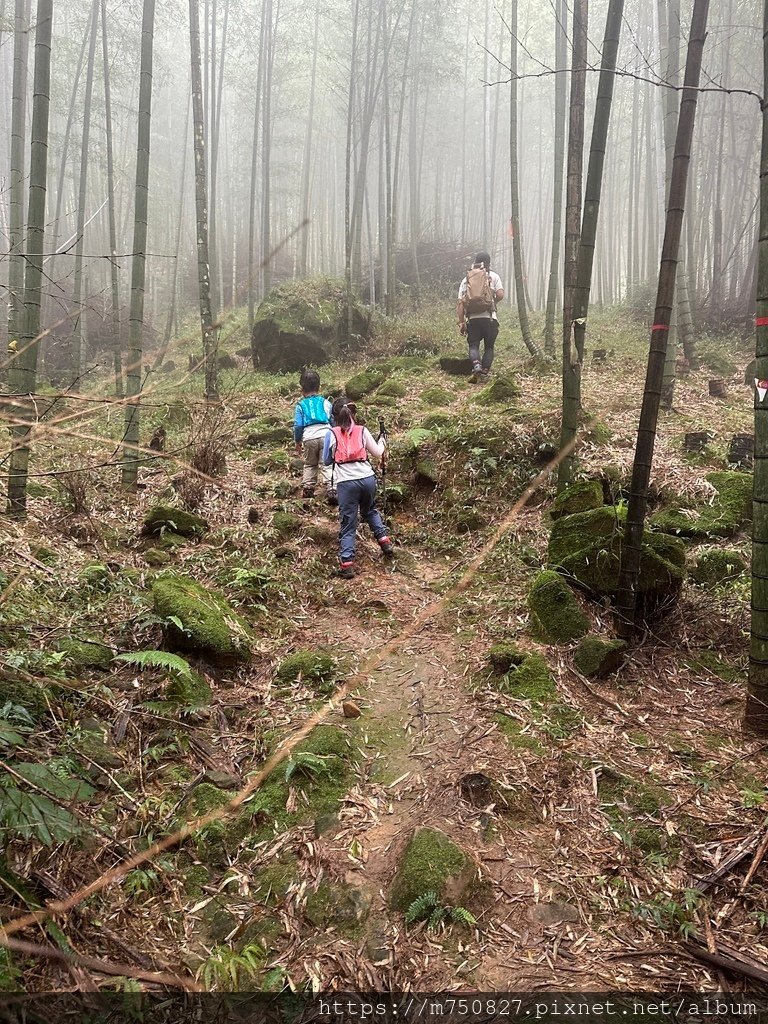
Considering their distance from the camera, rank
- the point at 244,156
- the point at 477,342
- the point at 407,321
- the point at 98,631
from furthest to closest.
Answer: the point at 244,156, the point at 407,321, the point at 477,342, the point at 98,631

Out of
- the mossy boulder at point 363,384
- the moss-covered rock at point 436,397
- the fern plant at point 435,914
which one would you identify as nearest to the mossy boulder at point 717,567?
the fern plant at point 435,914

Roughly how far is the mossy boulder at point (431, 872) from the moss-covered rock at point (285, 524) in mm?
3277

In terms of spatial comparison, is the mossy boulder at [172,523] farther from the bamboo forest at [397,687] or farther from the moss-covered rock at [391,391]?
the moss-covered rock at [391,391]

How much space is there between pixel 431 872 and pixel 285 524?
351 centimetres

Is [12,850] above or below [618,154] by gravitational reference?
below

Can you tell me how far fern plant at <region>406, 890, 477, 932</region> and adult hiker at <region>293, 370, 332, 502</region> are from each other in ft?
14.0

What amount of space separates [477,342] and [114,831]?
25.2 feet

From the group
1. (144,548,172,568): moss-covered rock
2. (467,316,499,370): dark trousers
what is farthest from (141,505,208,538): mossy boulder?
(467,316,499,370): dark trousers

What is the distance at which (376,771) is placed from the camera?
9.18ft

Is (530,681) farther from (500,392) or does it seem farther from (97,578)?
(500,392)

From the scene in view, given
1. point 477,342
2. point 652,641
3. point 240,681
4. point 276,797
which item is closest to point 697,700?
point 652,641

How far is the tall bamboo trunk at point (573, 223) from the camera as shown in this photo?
170 inches

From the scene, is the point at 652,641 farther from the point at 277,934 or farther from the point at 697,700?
the point at 277,934

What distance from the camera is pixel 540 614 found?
3.58 m
